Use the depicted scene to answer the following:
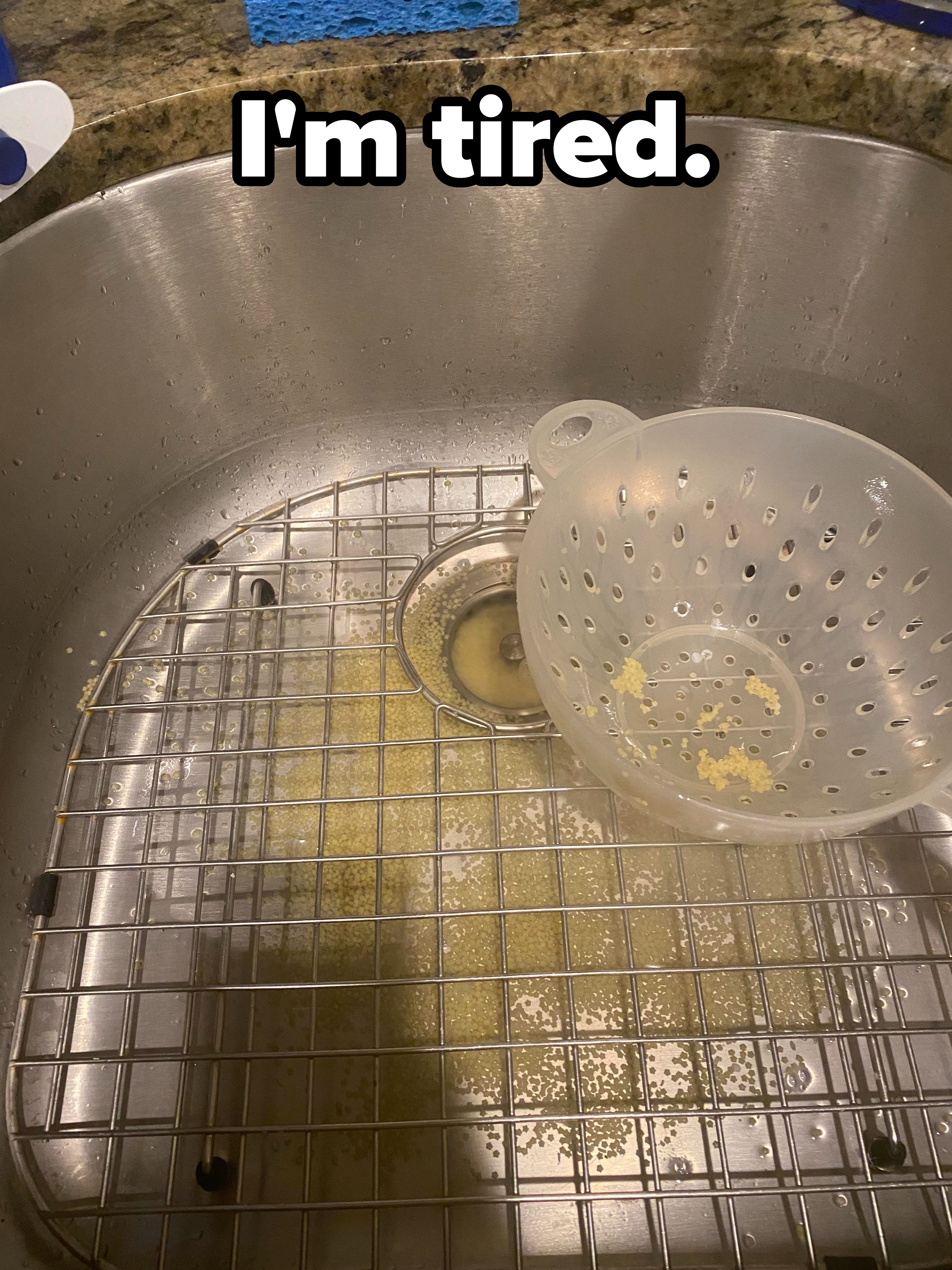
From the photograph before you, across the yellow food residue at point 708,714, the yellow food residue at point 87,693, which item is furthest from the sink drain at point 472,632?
the yellow food residue at point 87,693

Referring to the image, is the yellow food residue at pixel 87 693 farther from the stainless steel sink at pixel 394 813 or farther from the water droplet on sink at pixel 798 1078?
the water droplet on sink at pixel 798 1078

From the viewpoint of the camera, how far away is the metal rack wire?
507 mm

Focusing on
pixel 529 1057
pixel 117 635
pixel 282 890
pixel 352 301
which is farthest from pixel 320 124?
pixel 529 1057

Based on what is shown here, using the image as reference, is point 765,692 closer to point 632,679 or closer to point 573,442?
point 632,679

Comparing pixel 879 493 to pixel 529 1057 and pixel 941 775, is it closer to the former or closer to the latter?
Result: pixel 941 775

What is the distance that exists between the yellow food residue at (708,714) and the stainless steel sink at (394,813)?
0.31 feet

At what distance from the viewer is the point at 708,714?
643 millimetres

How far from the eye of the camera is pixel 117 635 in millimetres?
704

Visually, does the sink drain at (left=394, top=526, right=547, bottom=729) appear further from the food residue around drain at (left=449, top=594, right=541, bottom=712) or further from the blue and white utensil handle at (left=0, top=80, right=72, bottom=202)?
the blue and white utensil handle at (left=0, top=80, right=72, bottom=202)

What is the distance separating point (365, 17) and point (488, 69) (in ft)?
0.34

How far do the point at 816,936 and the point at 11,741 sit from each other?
616mm

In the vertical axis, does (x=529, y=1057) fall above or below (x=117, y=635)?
below

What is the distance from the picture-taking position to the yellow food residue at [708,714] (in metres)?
0.64

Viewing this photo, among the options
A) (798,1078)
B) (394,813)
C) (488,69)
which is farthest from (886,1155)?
(488,69)
